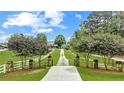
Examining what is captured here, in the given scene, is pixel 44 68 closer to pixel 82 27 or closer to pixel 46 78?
pixel 46 78

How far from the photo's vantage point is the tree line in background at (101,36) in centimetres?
976

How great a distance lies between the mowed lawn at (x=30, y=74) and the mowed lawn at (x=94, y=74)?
12.8 inches

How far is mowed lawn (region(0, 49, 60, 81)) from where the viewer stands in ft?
31.8

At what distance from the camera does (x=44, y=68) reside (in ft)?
32.8

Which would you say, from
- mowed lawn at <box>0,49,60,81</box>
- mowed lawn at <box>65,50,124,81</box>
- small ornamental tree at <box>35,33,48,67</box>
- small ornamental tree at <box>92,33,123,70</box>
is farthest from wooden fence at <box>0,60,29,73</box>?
small ornamental tree at <box>92,33,123,70</box>

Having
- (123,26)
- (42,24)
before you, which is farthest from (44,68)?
(123,26)

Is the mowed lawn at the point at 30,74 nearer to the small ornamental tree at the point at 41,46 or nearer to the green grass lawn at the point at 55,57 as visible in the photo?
the green grass lawn at the point at 55,57

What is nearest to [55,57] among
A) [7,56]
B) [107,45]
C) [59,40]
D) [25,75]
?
[59,40]

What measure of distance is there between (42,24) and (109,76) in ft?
7.10

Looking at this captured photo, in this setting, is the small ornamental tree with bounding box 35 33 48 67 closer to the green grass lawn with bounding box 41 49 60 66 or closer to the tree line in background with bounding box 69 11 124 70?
the green grass lawn with bounding box 41 49 60 66

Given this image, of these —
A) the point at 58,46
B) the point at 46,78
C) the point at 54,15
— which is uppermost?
the point at 54,15

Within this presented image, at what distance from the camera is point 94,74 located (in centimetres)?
991

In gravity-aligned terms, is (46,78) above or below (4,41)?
below

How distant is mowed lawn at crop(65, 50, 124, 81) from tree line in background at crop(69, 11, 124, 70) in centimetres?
15
